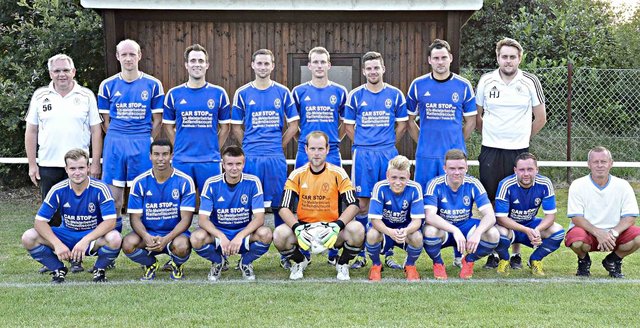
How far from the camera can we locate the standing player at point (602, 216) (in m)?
6.22

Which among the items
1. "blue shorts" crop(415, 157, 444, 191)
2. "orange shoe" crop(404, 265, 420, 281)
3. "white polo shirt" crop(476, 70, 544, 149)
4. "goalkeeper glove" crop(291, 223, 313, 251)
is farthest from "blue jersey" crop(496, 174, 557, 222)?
"goalkeeper glove" crop(291, 223, 313, 251)

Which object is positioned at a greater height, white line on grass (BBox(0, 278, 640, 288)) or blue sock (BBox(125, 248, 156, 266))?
blue sock (BBox(125, 248, 156, 266))

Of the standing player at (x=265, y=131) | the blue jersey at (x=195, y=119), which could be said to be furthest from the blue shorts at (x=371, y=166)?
the blue jersey at (x=195, y=119)

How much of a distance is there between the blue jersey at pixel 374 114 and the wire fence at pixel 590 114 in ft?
19.0

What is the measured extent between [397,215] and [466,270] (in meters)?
0.68

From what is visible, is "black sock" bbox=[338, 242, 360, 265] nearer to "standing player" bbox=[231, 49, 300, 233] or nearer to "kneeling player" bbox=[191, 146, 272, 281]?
"kneeling player" bbox=[191, 146, 272, 281]

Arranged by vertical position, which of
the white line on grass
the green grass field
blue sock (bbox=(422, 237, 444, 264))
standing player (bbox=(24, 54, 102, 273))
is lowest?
the white line on grass

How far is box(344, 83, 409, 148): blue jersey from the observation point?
684 centimetres

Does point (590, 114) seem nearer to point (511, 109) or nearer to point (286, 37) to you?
point (286, 37)

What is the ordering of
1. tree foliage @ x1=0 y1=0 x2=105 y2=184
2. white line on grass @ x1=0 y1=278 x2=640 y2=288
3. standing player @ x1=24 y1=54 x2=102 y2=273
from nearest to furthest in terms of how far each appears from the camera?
white line on grass @ x1=0 y1=278 x2=640 y2=288 → standing player @ x1=24 y1=54 x2=102 y2=273 → tree foliage @ x1=0 y1=0 x2=105 y2=184

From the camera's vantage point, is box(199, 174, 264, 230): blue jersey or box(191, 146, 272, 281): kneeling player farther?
box(199, 174, 264, 230): blue jersey

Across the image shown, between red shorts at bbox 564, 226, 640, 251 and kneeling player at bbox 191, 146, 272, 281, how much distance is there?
7.72ft

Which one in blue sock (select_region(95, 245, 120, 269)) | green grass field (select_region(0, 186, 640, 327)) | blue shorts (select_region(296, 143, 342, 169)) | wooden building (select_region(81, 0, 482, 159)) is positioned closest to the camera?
green grass field (select_region(0, 186, 640, 327))

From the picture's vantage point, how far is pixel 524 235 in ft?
21.1
